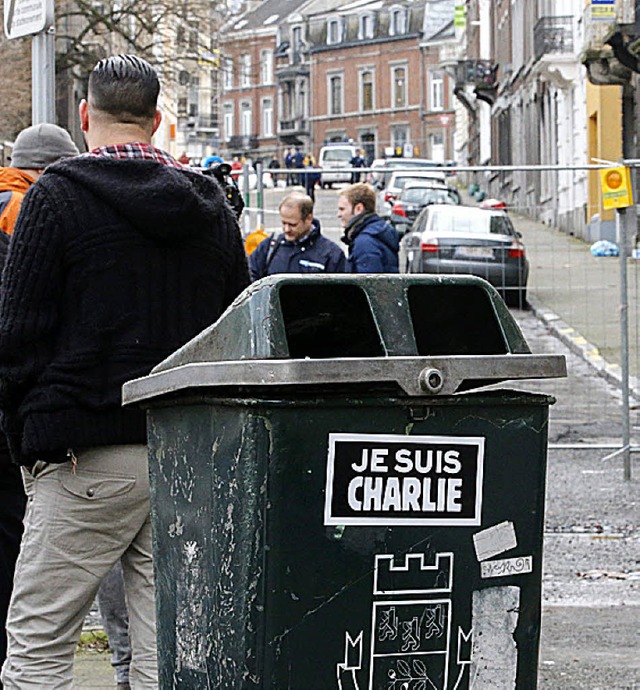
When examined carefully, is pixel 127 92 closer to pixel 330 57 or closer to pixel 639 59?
pixel 639 59

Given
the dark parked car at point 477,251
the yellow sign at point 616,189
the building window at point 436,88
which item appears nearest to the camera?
the yellow sign at point 616,189

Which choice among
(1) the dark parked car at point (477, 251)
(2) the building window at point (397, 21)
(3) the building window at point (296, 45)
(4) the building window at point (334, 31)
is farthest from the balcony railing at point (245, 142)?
(1) the dark parked car at point (477, 251)

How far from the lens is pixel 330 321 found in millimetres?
3494

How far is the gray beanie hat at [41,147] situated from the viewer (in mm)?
5453

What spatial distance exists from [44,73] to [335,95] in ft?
339

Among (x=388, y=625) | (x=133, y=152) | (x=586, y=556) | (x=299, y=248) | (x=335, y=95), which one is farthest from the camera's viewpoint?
(x=335, y=95)

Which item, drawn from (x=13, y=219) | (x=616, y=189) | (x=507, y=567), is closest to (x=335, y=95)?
(x=616, y=189)

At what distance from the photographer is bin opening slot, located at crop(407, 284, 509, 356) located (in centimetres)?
345

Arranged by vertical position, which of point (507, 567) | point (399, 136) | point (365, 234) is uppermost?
point (399, 136)

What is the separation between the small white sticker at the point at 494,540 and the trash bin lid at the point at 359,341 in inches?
11.9

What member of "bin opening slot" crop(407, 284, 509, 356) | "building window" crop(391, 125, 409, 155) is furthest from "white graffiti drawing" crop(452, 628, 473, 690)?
"building window" crop(391, 125, 409, 155)

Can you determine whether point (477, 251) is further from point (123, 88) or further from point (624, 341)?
point (123, 88)

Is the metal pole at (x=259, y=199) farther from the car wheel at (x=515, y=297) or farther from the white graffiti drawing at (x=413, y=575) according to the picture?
the white graffiti drawing at (x=413, y=575)

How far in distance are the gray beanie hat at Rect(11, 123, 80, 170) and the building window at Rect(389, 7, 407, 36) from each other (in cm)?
10099
